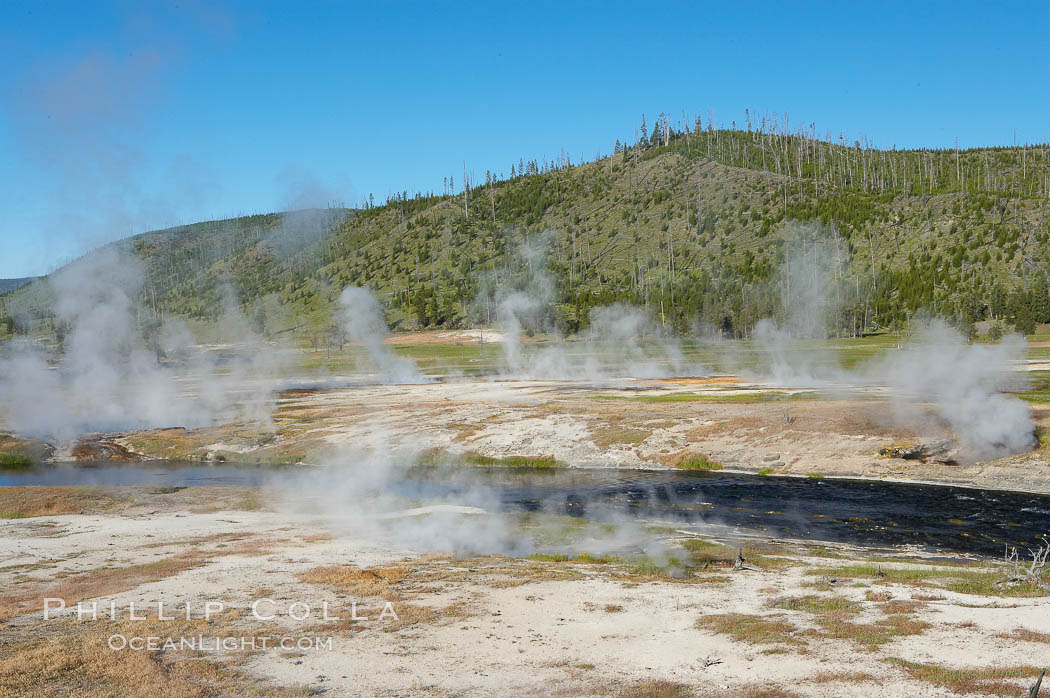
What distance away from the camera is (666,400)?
69.4 m

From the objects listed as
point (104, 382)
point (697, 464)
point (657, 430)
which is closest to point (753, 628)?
point (697, 464)

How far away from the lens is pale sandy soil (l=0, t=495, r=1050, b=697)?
54.6 ft

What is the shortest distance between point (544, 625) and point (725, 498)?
75.1ft

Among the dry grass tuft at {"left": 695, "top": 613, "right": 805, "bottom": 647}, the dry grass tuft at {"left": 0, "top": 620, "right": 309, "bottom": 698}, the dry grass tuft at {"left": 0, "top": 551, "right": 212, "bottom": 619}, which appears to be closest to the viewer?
the dry grass tuft at {"left": 0, "top": 620, "right": 309, "bottom": 698}

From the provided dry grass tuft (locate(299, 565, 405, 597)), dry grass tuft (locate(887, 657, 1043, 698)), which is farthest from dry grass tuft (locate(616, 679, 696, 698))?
dry grass tuft (locate(299, 565, 405, 597))

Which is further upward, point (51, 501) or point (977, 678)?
point (51, 501)

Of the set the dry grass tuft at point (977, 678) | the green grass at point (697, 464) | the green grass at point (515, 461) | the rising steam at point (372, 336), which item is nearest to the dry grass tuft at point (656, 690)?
the dry grass tuft at point (977, 678)

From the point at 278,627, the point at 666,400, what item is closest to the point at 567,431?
the point at 666,400

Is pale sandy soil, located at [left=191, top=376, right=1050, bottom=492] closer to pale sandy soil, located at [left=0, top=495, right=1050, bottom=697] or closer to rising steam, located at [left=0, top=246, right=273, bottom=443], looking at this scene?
rising steam, located at [left=0, top=246, right=273, bottom=443]

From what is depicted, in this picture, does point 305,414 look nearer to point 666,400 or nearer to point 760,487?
point 666,400

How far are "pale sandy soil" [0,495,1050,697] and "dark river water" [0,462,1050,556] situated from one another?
5.66m

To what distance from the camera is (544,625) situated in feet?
67.8

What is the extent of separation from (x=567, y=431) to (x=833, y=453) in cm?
1876

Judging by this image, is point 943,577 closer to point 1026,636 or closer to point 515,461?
point 1026,636
